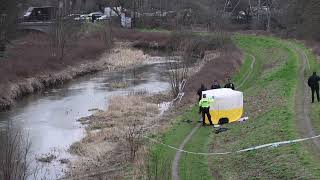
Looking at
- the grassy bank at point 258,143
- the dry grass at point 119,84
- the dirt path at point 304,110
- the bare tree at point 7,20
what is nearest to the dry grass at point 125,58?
the dry grass at point 119,84

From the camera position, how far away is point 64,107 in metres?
40.0

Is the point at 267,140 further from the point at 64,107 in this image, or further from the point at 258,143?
the point at 64,107

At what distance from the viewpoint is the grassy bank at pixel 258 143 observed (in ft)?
63.3

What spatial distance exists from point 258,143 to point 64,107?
20.2 meters

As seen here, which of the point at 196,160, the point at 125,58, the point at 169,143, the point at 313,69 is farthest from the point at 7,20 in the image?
the point at 196,160

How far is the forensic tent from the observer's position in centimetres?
2827

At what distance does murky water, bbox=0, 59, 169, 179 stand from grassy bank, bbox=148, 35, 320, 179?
6.19 meters

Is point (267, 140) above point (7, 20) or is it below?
below

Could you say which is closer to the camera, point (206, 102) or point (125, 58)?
point (206, 102)

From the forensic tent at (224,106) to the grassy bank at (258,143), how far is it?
0.96m

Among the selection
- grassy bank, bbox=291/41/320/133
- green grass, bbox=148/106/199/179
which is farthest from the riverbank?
grassy bank, bbox=291/41/320/133

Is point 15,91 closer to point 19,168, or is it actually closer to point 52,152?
point 52,152

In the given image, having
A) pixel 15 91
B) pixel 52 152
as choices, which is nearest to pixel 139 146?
pixel 52 152

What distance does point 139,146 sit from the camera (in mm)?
24906
